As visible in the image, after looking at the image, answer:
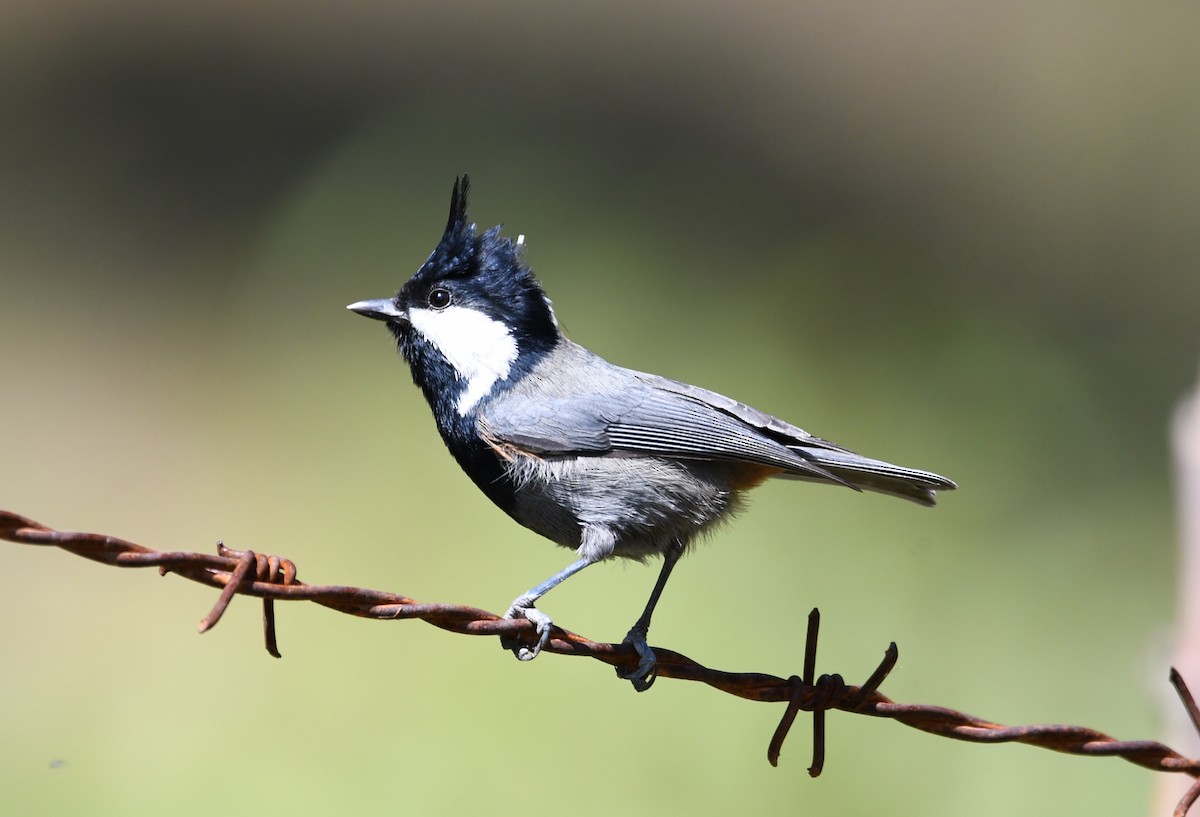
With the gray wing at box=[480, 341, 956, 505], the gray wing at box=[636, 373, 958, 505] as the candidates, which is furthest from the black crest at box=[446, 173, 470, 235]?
the gray wing at box=[636, 373, 958, 505]

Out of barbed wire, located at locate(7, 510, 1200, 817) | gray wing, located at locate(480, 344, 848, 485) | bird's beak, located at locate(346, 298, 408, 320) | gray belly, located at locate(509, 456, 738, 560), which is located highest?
bird's beak, located at locate(346, 298, 408, 320)

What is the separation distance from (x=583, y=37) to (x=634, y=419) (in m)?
6.32

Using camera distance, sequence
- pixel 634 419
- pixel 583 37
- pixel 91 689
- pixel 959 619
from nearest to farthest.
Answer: pixel 634 419 → pixel 91 689 → pixel 959 619 → pixel 583 37

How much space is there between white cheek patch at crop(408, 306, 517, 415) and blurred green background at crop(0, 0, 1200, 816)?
194 centimetres

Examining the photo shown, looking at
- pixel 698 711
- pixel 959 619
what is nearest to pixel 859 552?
pixel 959 619

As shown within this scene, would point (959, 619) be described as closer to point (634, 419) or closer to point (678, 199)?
point (634, 419)

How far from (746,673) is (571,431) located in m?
0.95

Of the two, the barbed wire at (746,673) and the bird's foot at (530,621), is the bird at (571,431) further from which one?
the barbed wire at (746,673)

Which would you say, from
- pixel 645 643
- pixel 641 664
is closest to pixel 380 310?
pixel 645 643

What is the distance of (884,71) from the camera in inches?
359

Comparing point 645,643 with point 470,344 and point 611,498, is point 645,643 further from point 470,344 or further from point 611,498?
point 470,344

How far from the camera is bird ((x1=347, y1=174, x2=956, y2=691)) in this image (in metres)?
3.20

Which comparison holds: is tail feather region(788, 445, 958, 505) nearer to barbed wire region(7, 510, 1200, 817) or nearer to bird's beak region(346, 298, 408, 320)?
barbed wire region(7, 510, 1200, 817)

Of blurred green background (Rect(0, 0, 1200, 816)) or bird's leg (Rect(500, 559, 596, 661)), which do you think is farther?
blurred green background (Rect(0, 0, 1200, 816))
